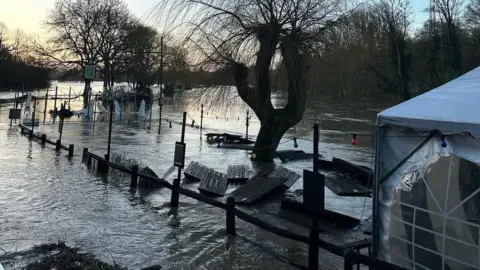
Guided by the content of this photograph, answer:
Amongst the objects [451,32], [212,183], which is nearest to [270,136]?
[212,183]

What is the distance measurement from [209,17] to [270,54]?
260 cm

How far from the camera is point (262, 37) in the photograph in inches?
611

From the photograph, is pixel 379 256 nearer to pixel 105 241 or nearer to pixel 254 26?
pixel 105 241

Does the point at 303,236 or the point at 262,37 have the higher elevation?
the point at 262,37

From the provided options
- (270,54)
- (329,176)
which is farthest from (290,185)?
(270,54)

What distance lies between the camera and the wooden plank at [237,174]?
45.3 ft

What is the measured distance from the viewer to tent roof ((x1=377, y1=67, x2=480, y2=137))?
16.2 feet

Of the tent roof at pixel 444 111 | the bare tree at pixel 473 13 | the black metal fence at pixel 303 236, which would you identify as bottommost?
the black metal fence at pixel 303 236

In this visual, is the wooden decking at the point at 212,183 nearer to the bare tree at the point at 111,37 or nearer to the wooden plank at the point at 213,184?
Result: the wooden plank at the point at 213,184

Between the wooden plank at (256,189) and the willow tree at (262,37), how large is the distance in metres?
4.72

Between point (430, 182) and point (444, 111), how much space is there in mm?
842

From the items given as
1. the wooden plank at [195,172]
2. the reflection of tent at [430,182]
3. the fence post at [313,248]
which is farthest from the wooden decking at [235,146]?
the reflection of tent at [430,182]

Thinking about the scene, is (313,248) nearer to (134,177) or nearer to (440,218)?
(440,218)

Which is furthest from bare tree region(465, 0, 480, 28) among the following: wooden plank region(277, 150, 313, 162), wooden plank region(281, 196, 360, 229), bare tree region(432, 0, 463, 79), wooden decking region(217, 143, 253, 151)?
wooden plank region(281, 196, 360, 229)
